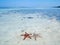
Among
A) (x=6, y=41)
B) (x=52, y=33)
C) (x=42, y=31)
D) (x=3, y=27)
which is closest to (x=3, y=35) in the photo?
(x=6, y=41)

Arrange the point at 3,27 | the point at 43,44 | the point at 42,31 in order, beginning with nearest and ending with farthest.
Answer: the point at 43,44, the point at 42,31, the point at 3,27

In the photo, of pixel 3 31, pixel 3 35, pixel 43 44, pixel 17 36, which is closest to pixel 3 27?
pixel 3 31

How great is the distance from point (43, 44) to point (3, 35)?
72.3 inches

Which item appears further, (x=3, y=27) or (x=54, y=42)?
(x=3, y=27)

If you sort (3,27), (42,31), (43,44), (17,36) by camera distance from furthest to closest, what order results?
1. (3,27)
2. (42,31)
3. (17,36)
4. (43,44)

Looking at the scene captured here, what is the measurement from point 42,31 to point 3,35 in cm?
180

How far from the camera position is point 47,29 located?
5270mm

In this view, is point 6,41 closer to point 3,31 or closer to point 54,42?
point 3,31

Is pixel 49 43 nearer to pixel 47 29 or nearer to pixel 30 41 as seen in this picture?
pixel 30 41

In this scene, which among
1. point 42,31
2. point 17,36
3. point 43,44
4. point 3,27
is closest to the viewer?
point 43,44

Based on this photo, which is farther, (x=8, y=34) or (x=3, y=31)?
(x=3, y=31)

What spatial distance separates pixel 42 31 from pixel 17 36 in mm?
1239

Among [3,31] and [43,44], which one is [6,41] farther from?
[43,44]

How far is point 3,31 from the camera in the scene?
5.12m
